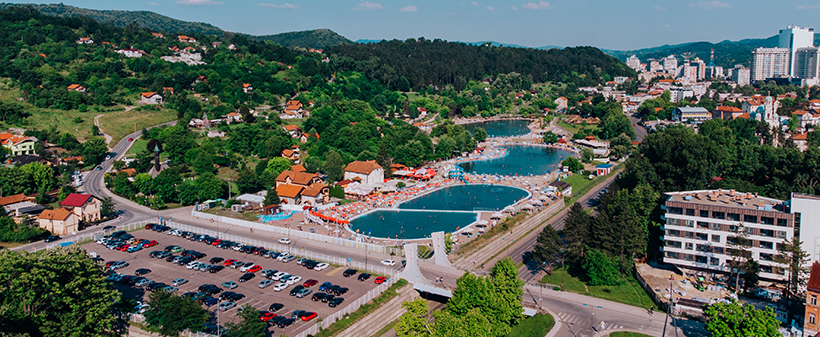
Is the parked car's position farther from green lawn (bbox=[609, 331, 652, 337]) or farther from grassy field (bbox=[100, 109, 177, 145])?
grassy field (bbox=[100, 109, 177, 145])

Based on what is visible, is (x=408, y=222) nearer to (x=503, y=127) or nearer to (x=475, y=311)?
(x=475, y=311)

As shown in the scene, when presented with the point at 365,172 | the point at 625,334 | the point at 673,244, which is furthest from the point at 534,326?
the point at 365,172

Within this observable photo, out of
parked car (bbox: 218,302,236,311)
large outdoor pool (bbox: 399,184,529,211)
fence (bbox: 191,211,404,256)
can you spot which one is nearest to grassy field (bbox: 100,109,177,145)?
fence (bbox: 191,211,404,256)

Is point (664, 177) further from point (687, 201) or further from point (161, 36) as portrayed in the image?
point (161, 36)

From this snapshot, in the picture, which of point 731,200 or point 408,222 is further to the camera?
point 408,222

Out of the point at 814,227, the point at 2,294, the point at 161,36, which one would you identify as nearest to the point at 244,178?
the point at 2,294
